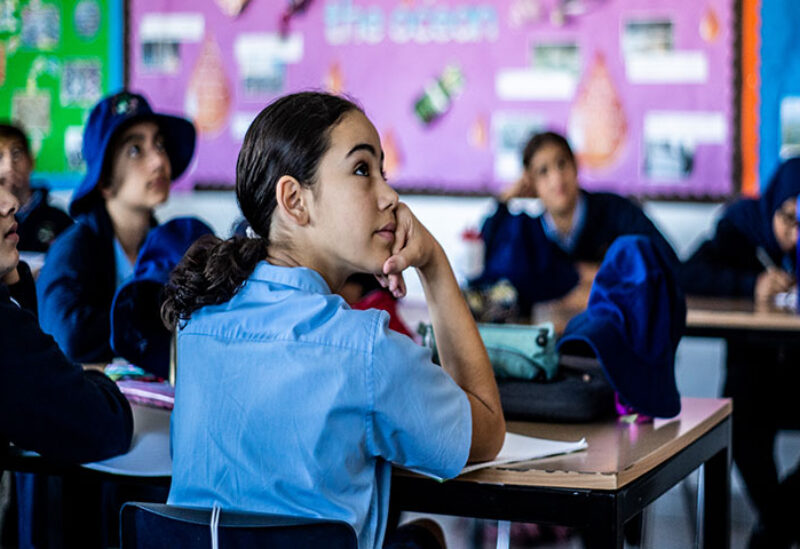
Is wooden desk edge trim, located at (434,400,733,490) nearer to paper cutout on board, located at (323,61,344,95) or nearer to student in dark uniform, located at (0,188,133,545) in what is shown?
student in dark uniform, located at (0,188,133,545)

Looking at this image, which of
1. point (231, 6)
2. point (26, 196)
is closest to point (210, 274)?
point (26, 196)

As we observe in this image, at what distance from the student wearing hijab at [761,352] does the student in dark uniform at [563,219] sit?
0.90 feet

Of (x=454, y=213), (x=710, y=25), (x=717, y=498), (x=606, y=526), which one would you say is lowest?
(x=717, y=498)

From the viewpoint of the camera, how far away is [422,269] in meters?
1.37

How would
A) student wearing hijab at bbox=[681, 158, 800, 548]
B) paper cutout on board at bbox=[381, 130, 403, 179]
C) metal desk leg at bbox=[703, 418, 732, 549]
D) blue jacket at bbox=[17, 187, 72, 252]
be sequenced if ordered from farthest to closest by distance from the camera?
paper cutout on board at bbox=[381, 130, 403, 179] < blue jacket at bbox=[17, 187, 72, 252] < student wearing hijab at bbox=[681, 158, 800, 548] < metal desk leg at bbox=[703, 418, 732, 549]

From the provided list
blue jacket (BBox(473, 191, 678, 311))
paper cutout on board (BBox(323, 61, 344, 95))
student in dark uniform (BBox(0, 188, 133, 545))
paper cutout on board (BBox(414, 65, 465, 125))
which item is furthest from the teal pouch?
paper cutout on board (BBox(323, 61, 344, 95))

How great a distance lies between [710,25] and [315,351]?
2.98 meters

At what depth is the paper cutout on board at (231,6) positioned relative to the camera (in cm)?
432

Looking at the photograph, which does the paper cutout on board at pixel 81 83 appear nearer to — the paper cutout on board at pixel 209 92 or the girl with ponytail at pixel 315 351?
the paper cutout on board at pixel 209 92

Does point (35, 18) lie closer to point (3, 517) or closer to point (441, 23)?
point (441, 23)

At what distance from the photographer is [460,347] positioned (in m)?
1.35

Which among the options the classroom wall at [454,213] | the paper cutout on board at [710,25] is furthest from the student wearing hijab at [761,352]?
the paper cutout on board at [710,25]

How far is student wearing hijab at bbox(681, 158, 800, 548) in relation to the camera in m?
2.75

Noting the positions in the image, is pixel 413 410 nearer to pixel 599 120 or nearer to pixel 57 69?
pixel 599 120
